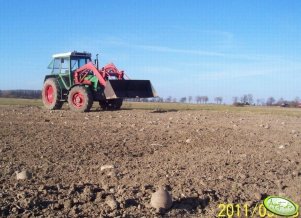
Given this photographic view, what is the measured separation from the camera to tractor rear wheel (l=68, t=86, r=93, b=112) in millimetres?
16141

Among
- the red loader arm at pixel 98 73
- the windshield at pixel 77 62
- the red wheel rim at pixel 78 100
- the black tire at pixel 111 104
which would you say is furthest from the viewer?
the black tire at pixel 111 104

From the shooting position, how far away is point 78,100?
1683cm

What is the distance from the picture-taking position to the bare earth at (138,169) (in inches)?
169

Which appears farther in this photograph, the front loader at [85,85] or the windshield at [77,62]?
the windshield at [77,62]

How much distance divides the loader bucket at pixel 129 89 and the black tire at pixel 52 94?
9.68ft

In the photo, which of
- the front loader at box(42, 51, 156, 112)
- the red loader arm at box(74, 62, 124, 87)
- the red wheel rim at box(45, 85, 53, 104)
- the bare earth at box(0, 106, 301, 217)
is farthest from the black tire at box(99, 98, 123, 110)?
the bare earth at box(0, 106, 301, 217)

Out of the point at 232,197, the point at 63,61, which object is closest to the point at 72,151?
the point at 232,197

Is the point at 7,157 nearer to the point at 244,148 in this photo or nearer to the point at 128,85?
the point at 244,148

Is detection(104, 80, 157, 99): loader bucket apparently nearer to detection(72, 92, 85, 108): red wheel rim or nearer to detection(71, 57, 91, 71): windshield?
detection(72, 92, 85, 108): red wheel rim
